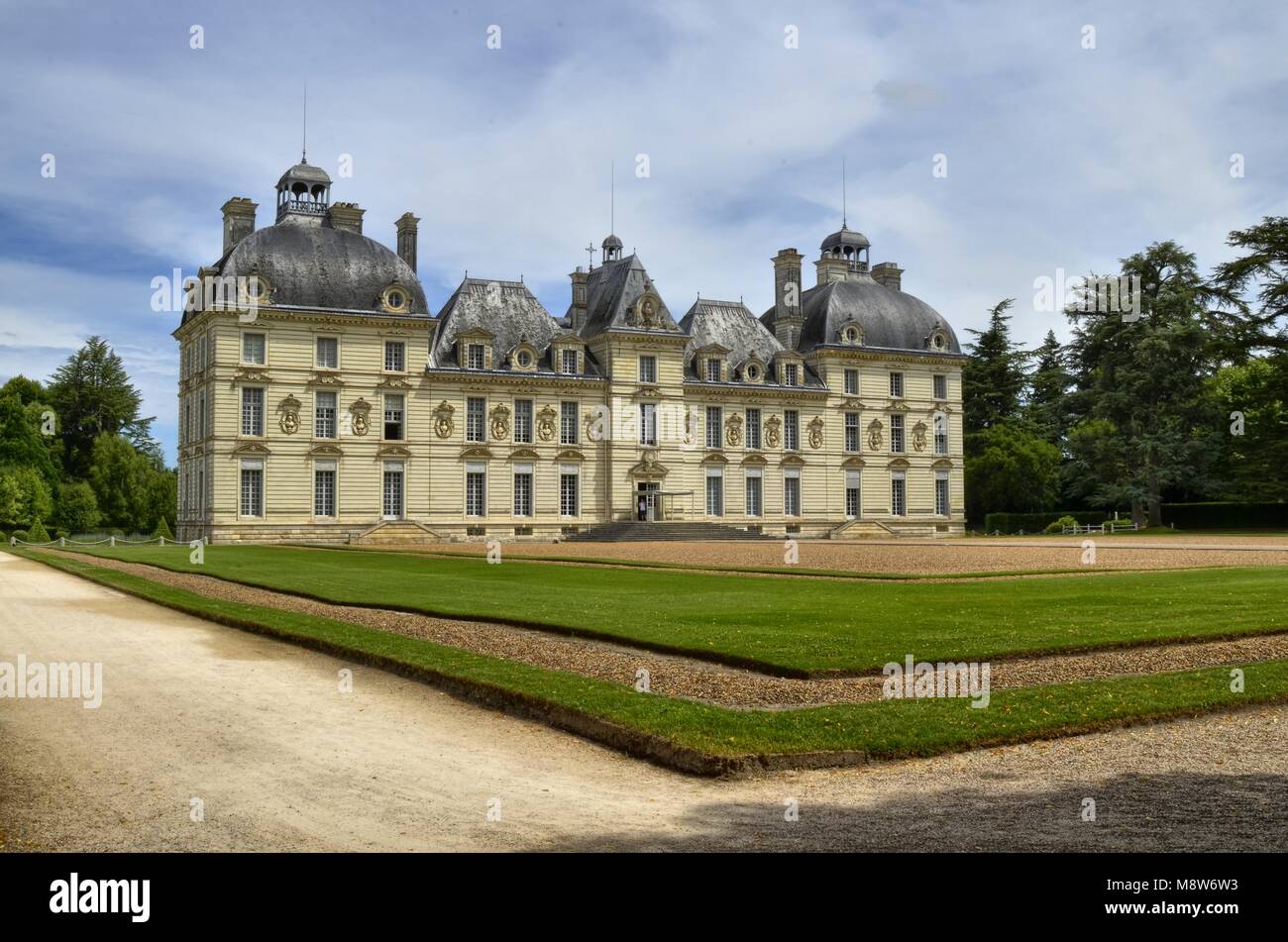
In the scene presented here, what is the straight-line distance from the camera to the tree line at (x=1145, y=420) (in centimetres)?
5928

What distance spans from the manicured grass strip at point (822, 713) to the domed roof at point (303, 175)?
158 feet

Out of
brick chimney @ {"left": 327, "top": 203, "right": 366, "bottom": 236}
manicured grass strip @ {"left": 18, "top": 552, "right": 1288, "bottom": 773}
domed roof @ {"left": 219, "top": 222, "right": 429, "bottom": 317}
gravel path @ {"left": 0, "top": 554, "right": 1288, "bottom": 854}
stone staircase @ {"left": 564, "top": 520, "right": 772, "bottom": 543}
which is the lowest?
gravel path @ {"left": 0, "top": 554, "right": 1288, "bottom": 854}

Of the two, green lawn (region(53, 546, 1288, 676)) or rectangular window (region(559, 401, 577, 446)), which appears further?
rectangular window (region(559, 401, 577, 446))

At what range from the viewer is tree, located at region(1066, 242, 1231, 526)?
63.4 m

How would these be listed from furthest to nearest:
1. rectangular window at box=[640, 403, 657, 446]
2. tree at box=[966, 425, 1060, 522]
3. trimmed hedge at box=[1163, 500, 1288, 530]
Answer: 1. tree at box=[966, 425, 1060, 522]
2. trimmed hedge at box=[1163, 500, 1288, 530]
3. rectangular window at box=[640, 403, 657, 446]

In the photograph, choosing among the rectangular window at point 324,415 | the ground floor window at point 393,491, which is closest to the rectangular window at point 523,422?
the ground floor window at point 393,491

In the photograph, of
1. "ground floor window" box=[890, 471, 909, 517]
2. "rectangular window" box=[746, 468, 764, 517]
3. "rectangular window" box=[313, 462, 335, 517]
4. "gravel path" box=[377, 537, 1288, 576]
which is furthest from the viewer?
"ground floor window" box=[890, 471, 909, 517]

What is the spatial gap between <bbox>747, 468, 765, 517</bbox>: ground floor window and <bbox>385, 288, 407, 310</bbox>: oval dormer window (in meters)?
19.6

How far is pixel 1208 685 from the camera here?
11.3 meters

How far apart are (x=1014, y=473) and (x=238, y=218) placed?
43252 mm

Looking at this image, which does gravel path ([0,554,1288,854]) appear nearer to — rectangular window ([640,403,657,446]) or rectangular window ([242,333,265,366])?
rectangular window ([242,333,265,366])

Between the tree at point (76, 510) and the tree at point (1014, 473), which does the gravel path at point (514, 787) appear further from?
the tree at point (76, 510)

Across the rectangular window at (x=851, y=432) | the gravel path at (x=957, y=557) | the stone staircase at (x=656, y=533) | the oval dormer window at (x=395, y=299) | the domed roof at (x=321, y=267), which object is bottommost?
the gravel path at (x=957, y=557)

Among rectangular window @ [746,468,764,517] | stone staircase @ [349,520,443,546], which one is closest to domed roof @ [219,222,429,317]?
stone staircase @ [349,520,443,546]
